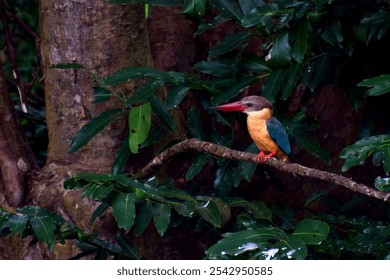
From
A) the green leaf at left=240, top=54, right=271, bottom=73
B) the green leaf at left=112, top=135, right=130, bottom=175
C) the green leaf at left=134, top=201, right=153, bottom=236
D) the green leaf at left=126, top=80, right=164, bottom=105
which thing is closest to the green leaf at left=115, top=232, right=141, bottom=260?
the green leaf at left=134, top=201, right=153, bottom=236

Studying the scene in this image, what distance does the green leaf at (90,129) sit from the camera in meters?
3.43

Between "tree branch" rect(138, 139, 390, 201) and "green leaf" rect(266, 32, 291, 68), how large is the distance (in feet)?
1.23

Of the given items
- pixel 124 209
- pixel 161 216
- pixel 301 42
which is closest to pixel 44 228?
pixel 124 209

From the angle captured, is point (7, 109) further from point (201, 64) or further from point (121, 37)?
point (201, 64)

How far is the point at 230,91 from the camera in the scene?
346cm

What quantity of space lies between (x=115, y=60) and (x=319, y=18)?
0.96 meters

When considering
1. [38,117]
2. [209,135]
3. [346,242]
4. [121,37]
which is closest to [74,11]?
[121,37]

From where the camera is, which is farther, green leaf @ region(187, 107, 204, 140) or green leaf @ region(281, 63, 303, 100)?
green leaf @ region(187, 107, 204, 140)

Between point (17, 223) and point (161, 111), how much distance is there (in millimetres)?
857

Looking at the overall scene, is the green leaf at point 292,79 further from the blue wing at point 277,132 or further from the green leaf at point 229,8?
the green leaf at point 229,8

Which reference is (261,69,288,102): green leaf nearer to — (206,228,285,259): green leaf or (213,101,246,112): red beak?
(213,101,246,112): red beak

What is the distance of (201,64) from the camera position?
11.5 ft

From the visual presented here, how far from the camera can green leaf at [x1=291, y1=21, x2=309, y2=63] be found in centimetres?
321

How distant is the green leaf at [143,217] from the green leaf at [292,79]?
2.44 ft
